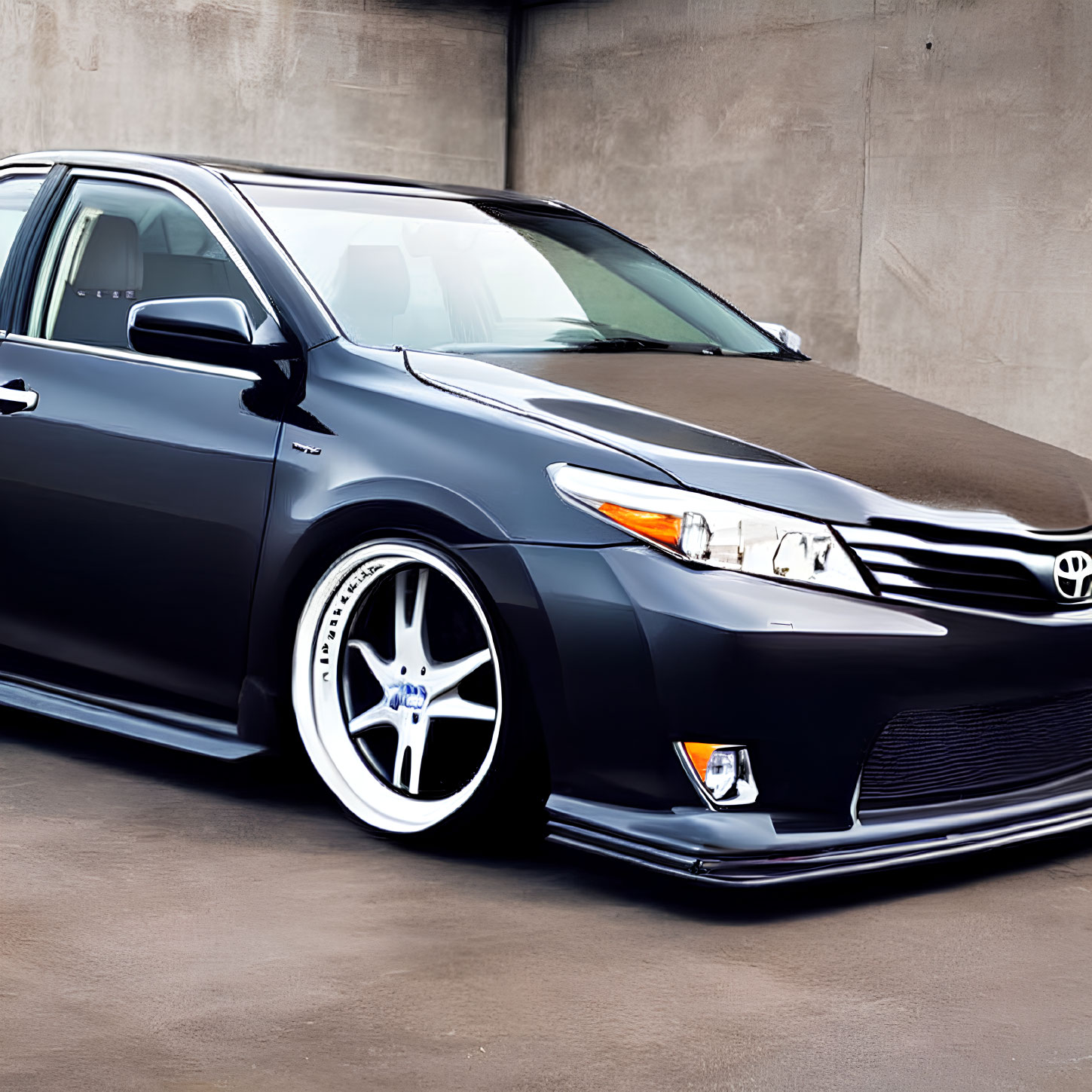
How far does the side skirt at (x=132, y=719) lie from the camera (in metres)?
4.37

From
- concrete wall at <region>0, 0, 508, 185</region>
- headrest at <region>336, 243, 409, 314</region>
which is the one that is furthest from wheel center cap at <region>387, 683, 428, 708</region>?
concrete wall at <region>0, 0, 508, 185</region>

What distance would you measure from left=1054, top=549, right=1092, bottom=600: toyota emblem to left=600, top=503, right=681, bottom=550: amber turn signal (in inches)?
33.7

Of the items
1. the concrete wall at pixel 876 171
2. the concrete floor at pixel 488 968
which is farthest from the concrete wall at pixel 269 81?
the concrete floor at pixel 488 968

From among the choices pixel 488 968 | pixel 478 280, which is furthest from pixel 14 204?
pixel 488 968

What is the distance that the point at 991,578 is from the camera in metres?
3.81

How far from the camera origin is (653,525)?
3645 mm

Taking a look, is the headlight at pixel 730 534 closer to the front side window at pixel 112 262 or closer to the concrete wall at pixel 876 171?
the front side window at pixel 112 262

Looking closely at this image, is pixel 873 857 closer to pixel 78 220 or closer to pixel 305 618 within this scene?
pixel 305 618

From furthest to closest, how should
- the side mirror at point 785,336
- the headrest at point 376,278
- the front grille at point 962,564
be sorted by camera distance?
the side mirror at point 785,336
the headrest at point 376,278
the front grille at point 962,564

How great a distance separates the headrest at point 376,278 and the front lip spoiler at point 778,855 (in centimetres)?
141

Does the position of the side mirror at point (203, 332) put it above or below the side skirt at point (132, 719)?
above

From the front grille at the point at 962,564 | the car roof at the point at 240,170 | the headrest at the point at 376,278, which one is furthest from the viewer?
the car roof at the point at 240,170

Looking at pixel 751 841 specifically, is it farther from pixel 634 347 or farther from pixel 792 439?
pixel 634 347

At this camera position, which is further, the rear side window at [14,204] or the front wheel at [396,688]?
the rear side window at [14,204]
